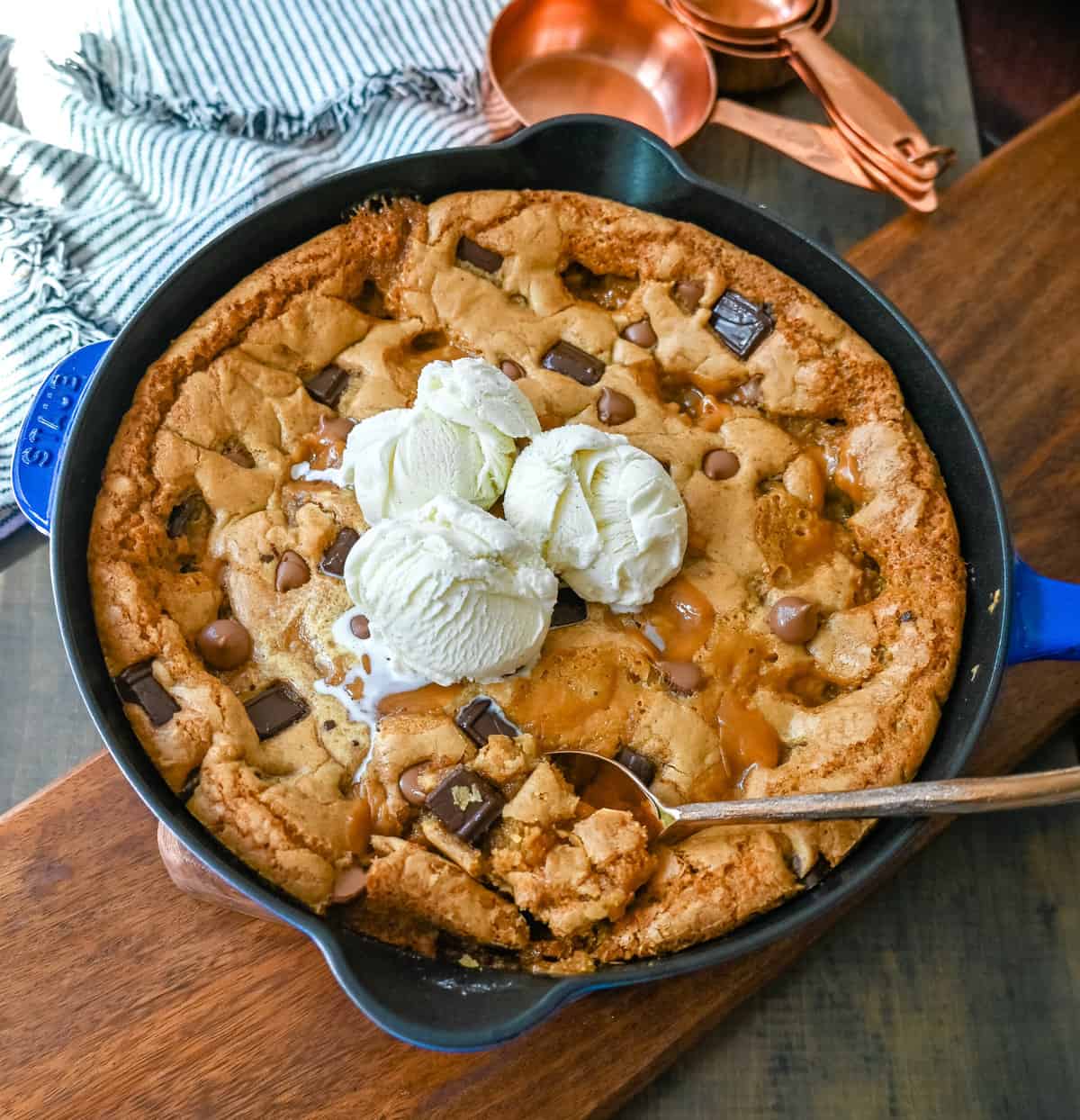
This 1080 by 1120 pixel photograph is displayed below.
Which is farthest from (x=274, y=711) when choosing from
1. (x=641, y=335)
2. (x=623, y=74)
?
(x=623, y=74)

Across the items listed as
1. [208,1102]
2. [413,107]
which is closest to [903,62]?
[413,107]

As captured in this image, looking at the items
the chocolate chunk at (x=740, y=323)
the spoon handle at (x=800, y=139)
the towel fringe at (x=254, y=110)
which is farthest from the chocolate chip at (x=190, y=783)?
the spoon handle at (x=800, y=139)

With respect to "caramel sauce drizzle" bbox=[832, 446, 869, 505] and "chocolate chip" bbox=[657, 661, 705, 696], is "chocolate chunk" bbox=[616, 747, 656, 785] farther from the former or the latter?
"caramel sauce drizzle" bbox=[832, 446, 869, 505]

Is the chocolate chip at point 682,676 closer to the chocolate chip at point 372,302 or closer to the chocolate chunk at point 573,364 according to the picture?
the chocolate chunk at point 573,364

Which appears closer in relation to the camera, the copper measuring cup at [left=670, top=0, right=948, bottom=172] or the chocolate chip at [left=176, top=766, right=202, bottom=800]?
the chocolate chip at [left=176, top=766, right=202, bottom=800]

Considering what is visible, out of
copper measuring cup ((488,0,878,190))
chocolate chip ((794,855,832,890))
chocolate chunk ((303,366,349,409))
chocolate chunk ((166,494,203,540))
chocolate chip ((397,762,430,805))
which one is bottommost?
chocolate chip ((794,855,832,890))

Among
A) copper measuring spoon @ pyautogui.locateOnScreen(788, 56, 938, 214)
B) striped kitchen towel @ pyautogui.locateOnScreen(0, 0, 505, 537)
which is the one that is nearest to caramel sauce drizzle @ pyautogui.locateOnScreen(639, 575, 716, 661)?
copper measuring spoon @ pyautogui.locateOnScreen(788, 56, 938, 214)

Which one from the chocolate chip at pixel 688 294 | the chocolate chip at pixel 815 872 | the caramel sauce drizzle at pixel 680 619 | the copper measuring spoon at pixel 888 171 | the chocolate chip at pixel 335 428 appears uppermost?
the copper measuring spoon at pixel 888 171
